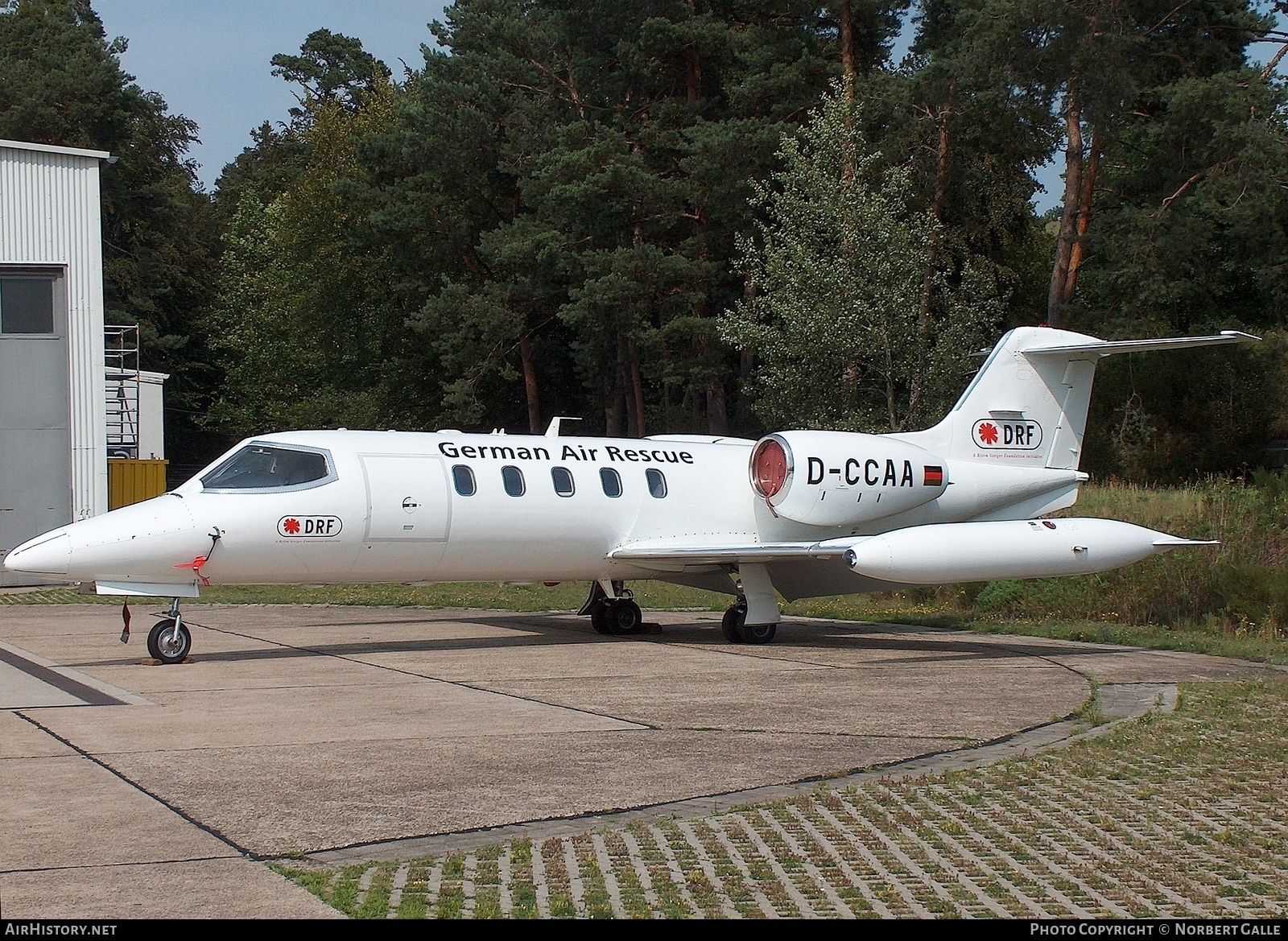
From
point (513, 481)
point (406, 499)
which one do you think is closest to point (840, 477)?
point (513, 481)

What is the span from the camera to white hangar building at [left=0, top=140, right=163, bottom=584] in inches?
972

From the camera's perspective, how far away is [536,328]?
46000mm

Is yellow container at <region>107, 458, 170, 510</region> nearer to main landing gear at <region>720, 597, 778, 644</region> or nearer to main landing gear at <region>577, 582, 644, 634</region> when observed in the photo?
main landing gear at <region>577, 582, 644, 634</region>

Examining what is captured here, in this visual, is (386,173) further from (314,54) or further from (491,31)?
(314,54)

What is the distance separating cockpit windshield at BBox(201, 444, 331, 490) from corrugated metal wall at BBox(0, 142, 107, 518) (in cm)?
1199

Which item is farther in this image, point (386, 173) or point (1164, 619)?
point (386, 173)

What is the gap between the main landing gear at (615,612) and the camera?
1750 centimetres

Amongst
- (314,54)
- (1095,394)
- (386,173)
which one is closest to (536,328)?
(386,173)

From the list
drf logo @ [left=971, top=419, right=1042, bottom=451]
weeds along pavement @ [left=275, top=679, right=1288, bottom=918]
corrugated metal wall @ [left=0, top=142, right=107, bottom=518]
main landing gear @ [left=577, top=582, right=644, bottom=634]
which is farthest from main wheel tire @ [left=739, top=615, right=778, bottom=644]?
corrugated metal wall @ [left=0, top=142, right=107, bottom=518]

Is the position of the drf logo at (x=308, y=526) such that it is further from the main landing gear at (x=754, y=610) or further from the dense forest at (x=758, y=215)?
the dense forest at (x=758, y=215)

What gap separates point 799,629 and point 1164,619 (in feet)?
16.3

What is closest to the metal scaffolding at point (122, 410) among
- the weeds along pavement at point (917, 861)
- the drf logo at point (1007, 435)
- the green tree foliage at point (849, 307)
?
the green tree foliage at point (849, 307)

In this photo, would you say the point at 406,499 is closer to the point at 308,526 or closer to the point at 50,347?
the point at 308,526

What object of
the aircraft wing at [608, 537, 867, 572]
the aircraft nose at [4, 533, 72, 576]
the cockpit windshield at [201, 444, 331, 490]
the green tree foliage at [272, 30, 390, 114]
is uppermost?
the green tree foliage at [272, 30, 390, 114]
